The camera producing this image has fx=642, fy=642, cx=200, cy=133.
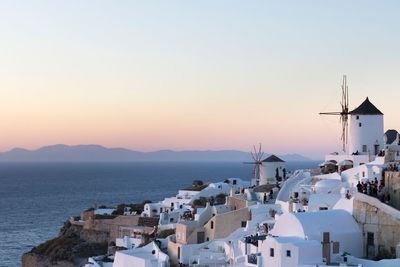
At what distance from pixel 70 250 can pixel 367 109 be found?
77.2ft

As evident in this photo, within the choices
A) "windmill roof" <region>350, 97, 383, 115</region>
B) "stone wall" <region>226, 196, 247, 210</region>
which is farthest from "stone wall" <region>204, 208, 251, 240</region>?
"windmill roof" <region>350, 97, 383, 115</region>

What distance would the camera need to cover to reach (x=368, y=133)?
42.0 metres

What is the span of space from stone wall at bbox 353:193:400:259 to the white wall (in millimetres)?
14537

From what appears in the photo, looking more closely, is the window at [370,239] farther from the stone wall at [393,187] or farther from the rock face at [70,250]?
the rock face at [70,250]

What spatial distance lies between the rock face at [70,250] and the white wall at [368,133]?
64.0 feet

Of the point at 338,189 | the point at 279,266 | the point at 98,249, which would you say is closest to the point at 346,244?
the point at 279,266

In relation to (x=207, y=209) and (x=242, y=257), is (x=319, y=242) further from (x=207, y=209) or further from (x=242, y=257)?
(x=207, y=209)

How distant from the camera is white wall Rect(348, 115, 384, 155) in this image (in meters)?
41.8

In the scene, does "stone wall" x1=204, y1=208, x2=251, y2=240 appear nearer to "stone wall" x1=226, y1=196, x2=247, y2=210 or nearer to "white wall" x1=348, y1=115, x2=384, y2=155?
"stone wall" x1=226, y1=196, x2=247, y2=210

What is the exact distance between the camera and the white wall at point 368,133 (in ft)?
137

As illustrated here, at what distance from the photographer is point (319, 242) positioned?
25.2 m

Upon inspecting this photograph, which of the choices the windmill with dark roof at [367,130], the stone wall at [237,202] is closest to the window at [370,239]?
the stone wall at [237,202]

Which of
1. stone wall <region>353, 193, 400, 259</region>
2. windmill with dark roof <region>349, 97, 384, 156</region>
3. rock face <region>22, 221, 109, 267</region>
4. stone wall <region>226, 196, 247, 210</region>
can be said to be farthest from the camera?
rock face <region>22, 221, 109, 267</region>

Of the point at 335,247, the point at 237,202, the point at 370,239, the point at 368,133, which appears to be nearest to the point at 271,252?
the point at 335,247
